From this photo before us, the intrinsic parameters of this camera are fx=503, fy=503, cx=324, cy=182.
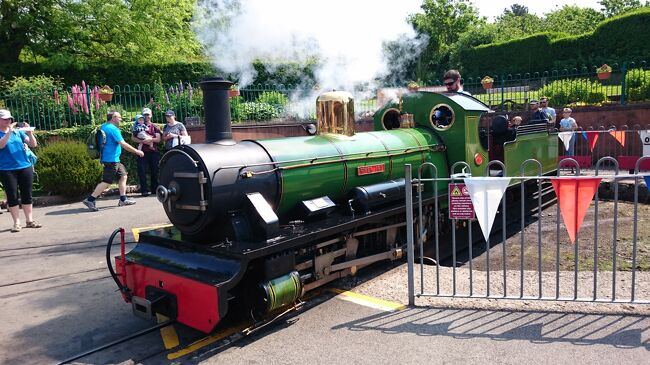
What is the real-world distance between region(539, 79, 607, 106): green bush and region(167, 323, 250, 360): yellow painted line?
12.6 meters

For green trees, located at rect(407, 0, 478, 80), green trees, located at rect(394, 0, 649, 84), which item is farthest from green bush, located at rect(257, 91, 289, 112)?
green trees, located at rect(407, 0, 478, 80)

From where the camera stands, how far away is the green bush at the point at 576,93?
13.9 m

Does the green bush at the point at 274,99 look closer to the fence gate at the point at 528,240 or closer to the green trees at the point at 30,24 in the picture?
the fence gate at the point at 528,240

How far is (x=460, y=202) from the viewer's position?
4.29m

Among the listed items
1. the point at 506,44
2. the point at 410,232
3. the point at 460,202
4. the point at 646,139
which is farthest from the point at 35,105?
the point at 506,44

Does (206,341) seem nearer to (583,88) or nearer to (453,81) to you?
(453,81)

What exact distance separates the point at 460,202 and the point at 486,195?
0.26 metres

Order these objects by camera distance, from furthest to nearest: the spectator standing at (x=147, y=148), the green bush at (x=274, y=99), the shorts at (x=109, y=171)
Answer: the green bush at (x=274, y=99) → the spectator standing at (x=147, y=148) → the shorts at (x=109, y=171)

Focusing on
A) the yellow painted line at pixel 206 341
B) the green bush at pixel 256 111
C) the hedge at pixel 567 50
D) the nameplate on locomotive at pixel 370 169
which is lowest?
the yellow painted line at pixel 206 341

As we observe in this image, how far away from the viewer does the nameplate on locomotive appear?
17.7 ft

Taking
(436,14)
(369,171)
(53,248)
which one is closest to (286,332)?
(369,171)

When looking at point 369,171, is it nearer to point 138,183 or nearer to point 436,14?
point 138,183

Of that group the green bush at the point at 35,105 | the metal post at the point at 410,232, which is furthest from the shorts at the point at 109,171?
the metal post at the point at 410,232

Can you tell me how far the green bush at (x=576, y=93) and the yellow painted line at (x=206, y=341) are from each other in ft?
41.2
